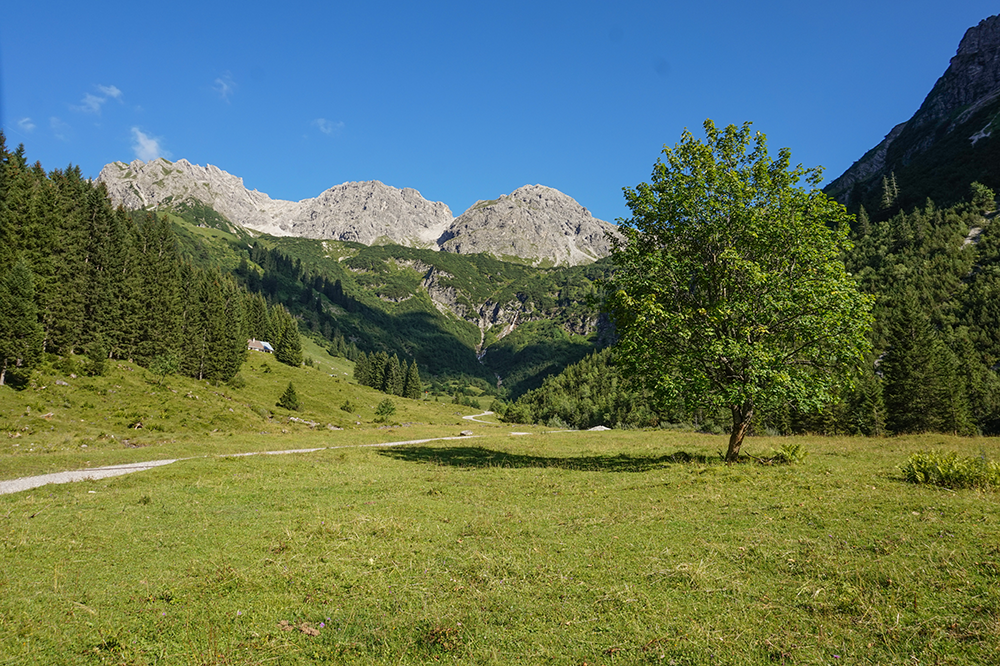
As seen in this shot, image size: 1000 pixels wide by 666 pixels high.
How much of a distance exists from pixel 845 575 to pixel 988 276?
213m

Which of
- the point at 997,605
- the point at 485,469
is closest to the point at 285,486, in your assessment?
the point at 485,469

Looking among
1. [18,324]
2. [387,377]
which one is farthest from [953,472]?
[387,377]

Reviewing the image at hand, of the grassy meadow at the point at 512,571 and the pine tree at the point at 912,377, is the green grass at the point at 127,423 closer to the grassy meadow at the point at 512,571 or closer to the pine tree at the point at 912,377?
the grassy meadow at the point at 512,571

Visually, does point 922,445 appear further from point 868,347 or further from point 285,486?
point 285,486

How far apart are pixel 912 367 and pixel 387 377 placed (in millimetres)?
156973

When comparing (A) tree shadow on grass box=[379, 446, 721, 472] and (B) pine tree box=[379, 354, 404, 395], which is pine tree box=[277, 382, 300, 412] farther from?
(B) pine tree box=[379, 354, 404, 395]

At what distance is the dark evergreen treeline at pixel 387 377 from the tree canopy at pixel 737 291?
16366 cm

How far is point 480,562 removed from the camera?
10531 mm

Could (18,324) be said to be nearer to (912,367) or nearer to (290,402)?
(290,402)

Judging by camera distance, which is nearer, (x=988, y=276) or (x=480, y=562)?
(x=480, y=562)

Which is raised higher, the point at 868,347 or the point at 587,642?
the point at 868,347

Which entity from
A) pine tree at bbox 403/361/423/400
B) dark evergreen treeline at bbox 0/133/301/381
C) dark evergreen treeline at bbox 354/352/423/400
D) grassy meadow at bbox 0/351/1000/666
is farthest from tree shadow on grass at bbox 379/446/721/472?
pine tree at bbox 403/361/423/400

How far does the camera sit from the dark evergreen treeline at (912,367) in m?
70.9

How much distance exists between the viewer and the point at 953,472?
1466cm
